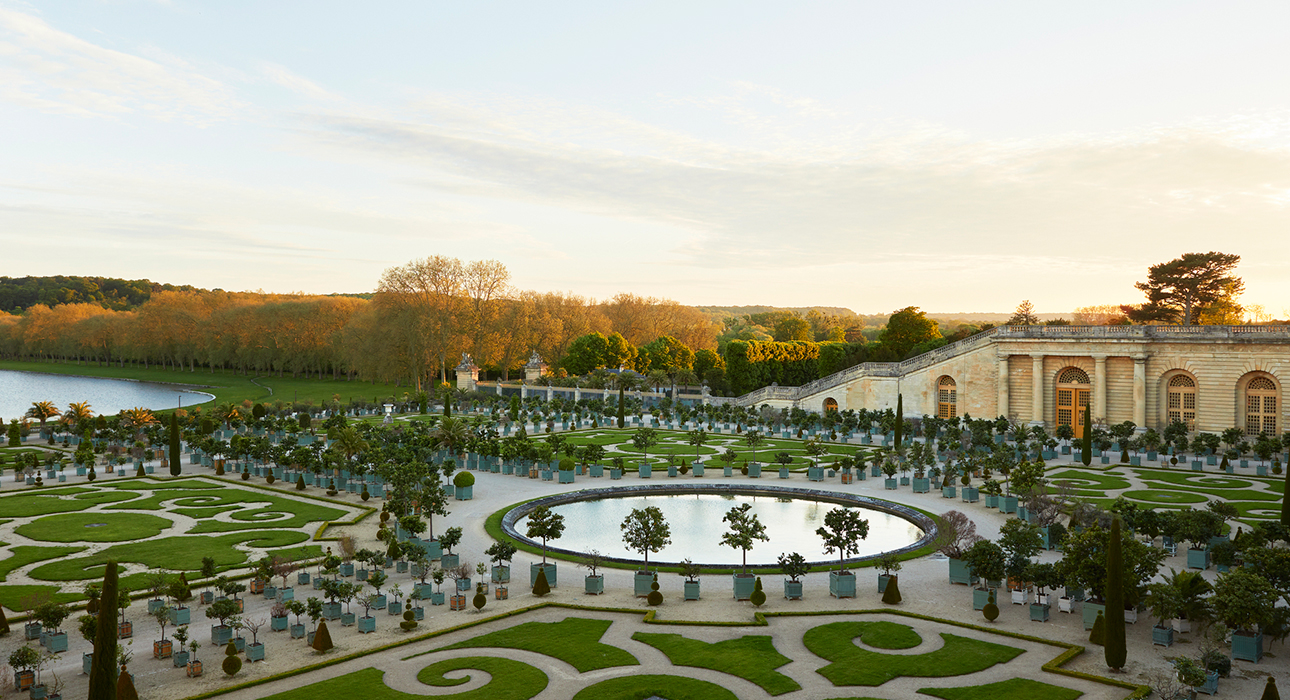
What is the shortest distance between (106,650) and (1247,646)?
25088 millimetres

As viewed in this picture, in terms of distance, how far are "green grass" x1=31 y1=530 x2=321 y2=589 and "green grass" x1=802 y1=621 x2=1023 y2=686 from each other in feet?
60.9

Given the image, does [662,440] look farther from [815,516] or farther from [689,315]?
[689,315]

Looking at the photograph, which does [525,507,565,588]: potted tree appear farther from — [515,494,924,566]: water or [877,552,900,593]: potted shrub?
[877,552,900,593]: potted shrub

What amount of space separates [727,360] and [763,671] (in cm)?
7143

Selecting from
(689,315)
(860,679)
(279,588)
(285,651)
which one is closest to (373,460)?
(279,588)

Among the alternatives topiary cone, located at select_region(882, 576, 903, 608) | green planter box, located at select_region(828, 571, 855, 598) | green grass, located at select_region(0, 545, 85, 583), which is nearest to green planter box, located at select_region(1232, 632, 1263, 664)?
topiary cone, located at select_region(882, 576, 903, 608)

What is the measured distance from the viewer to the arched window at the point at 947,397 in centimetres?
6738

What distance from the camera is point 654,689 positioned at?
18562 millimetres

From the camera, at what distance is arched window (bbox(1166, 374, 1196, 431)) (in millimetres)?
57594

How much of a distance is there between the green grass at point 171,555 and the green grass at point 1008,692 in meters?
21.6

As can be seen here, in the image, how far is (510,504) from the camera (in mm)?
37469

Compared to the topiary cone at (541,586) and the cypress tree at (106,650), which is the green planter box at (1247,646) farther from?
the cypress tree at (106,650)

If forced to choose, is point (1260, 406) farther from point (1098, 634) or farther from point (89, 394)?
point (89, 394)

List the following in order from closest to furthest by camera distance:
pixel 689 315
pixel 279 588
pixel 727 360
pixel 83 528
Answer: pixel 279 588 < pixel 83 528 < pixel 727 360 < pixel 689 315
